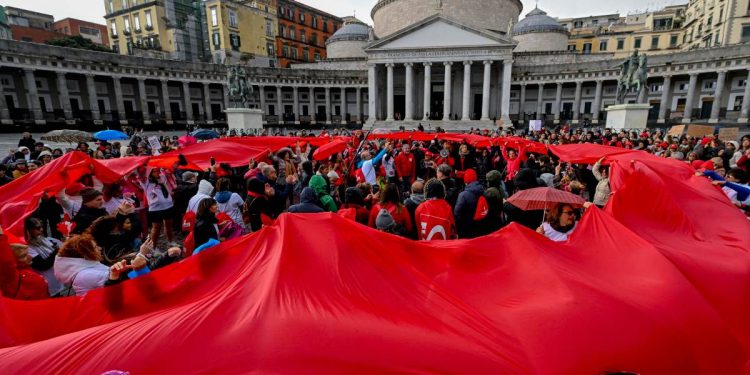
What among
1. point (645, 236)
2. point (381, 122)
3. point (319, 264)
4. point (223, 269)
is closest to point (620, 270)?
point (645, 236)

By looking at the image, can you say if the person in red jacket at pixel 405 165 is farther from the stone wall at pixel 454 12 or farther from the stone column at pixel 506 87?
the stone wall at pixel 454 12

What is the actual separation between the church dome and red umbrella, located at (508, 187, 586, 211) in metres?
60.8

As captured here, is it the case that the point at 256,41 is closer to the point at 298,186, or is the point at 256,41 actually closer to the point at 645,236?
the point at 298,186

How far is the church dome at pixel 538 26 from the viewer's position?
Answer: 54531 mm

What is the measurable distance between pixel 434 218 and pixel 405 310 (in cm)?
205

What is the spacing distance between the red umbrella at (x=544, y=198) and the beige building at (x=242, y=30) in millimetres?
60310

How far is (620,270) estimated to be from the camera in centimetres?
329

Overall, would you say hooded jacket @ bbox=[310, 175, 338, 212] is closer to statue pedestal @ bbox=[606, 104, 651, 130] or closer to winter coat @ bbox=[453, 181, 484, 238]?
winter coat @ bbox=[453, 181, 484, 238]

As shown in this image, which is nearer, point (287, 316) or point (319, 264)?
point (287, 316)

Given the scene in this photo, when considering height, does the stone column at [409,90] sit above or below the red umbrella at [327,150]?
above

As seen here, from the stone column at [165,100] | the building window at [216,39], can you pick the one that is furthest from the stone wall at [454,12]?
the stone column at [165,100]

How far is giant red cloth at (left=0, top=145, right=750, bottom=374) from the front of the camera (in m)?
2.14

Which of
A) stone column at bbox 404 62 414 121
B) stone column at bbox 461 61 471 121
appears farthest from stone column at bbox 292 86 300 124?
stone column at bbox 461 61 471 121

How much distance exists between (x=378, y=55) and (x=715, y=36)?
1799 inches
